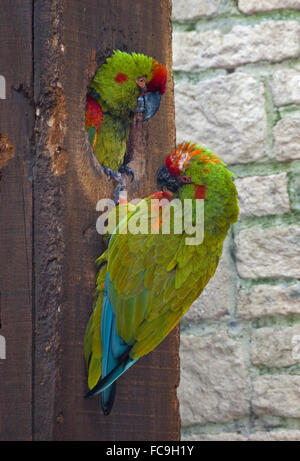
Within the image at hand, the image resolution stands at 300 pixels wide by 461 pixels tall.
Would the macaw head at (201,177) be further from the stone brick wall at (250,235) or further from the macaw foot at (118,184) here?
the stone brick wall at (250,235)

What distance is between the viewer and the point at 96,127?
1.49m

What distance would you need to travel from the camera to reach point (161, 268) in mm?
1076

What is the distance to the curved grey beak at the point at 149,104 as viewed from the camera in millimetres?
1317

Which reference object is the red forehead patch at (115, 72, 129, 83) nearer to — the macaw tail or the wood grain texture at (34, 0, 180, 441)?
the wood grain texture at (34, 0, 180, 441)

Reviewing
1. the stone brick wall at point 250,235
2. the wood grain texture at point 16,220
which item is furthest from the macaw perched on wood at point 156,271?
the stone brick wall at point 250,235

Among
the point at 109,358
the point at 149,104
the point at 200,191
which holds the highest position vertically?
the point at 149,104

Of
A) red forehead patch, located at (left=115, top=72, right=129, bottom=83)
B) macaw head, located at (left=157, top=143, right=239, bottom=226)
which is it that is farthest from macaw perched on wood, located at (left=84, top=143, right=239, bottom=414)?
red forehead patch, located at (left=115, top=72, right=129, bottom=83)

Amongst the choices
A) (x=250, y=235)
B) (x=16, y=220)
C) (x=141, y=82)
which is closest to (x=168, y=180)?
(x=16, y=220)

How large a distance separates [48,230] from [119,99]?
21.4 inches

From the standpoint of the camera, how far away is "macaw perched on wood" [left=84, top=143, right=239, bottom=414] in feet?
3.48

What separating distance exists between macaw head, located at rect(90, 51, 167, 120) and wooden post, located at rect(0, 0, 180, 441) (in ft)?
0.54

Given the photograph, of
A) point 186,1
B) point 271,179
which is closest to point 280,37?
point 186,1

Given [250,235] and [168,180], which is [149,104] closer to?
[168,180]

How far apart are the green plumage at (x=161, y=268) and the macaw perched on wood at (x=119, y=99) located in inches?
8.9
